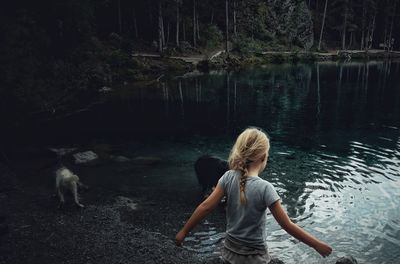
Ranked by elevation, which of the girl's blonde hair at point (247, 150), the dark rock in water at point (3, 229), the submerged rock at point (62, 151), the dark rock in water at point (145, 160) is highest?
the girl's blonde hair at point (247, 150)

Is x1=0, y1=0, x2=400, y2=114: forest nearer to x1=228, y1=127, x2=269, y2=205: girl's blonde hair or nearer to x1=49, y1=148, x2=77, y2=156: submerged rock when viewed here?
x1=49, y1=148, x2=77, y2=156: submerged rock

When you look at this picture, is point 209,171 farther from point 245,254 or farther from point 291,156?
point 245,254

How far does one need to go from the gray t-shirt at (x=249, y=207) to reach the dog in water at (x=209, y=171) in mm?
9684

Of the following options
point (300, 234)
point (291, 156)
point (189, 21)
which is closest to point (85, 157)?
point (291, 156)

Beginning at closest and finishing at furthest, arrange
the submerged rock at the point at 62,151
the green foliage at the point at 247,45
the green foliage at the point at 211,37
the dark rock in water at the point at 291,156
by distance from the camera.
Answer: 1. the dark rock in water at the point at 291,156
2. the submerged rock at the point at 62,151
3. the green foliage at the point at 211,37
4. the green foliage at the point at 247,45

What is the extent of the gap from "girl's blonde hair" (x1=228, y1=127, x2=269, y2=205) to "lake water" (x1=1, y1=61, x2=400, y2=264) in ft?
23.1

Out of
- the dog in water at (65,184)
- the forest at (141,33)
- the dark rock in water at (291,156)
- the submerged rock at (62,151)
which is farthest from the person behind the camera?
the forest at (141,33)

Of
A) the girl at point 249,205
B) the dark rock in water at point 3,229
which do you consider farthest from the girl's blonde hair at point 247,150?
the dark rock in water at point 3,229

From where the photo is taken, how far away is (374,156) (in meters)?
20.1

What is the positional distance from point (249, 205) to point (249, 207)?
3 centimetres

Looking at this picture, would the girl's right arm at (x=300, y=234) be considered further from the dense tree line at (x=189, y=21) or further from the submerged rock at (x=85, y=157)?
the dense tree line at (x=189, y=21)

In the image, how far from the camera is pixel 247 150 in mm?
4438

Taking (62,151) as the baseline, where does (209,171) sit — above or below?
above

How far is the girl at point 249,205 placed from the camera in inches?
172
